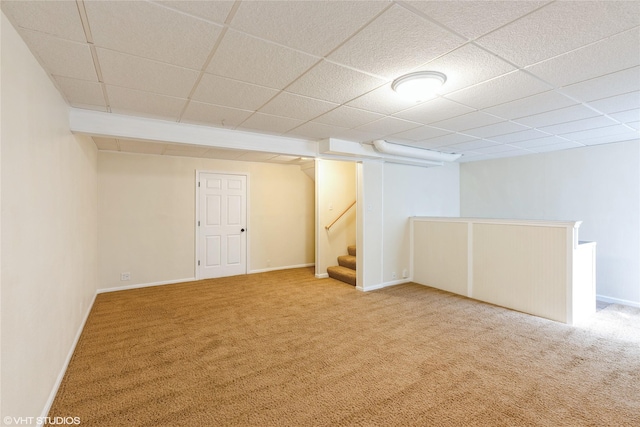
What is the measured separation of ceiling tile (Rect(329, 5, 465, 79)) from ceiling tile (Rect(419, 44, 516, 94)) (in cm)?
10

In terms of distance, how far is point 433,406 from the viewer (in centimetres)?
197

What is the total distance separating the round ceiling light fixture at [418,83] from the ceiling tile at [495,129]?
1542 mm

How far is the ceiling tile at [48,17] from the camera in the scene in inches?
54.0

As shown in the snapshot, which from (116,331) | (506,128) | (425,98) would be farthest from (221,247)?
(506,128)

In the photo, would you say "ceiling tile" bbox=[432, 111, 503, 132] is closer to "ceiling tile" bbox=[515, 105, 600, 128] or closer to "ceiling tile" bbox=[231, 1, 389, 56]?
"ceiling tile" bbox=[515, 105, 600, 128]

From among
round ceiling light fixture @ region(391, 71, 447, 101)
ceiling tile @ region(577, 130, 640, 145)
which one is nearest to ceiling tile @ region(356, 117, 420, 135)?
round ceiling light fixture @ region(391, 71, 447, 101)

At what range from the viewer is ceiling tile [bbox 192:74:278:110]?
2.29 metres

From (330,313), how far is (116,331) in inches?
94.2

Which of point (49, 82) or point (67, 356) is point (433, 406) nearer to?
point (67, 356)

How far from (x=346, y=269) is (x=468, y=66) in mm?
4082

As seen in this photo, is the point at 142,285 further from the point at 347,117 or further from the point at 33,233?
the point at 347,117

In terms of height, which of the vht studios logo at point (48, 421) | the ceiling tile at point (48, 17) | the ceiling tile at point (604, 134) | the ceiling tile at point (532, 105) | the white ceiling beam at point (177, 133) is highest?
the ceiling tile at point (604, 134)

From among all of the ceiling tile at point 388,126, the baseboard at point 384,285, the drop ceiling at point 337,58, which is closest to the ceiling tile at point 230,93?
the drop ceiling at point 337,58

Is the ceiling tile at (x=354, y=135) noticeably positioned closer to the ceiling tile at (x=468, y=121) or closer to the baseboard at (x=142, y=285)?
the ceiling tile at (x=468, y=121)
